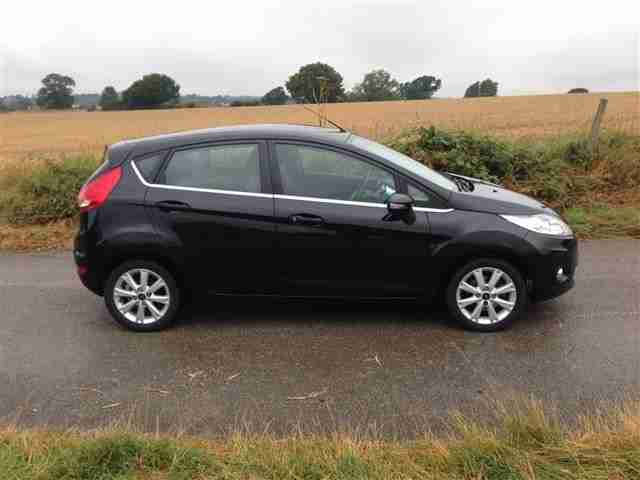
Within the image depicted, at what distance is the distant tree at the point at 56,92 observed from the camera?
7575cm

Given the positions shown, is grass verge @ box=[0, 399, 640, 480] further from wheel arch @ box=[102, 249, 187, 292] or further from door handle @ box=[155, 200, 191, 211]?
door handle @ box=[155, 200, 191, 211]

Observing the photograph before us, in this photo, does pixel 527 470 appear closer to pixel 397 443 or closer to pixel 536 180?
pixel 397 443

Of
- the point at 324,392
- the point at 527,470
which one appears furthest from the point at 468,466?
the point at 324,392

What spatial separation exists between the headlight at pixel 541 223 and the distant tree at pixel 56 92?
78854 mm

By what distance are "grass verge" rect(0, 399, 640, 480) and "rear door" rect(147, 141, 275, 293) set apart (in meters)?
1.93

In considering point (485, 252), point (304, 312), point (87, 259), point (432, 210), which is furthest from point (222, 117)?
point (485, 252)

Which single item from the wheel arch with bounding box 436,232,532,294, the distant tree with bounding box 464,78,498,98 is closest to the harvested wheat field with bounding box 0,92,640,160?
the distant tree with bounding box 464,78,498,98

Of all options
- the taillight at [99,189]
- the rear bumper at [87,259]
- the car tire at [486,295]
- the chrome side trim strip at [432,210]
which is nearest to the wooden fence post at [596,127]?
the car tire at [486,295]

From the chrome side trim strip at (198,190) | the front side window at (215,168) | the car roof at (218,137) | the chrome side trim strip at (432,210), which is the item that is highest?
the car roof at (218,137)

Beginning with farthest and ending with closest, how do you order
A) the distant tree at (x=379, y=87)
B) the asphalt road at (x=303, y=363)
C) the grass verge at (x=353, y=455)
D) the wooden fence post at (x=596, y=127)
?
the distant tree at (x=379, y=87), the wooden fence post at (x=596, y=127), the asphalt road at (x=303, y=363), the grass verge at (x=353, y=455)

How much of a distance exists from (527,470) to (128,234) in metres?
3.40

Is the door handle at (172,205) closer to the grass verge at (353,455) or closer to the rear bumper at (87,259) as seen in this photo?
the rear bumper at (87,259)

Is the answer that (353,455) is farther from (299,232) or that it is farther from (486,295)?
(486,295)

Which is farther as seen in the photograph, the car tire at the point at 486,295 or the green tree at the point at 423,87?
the green tree at the point at 423,87
